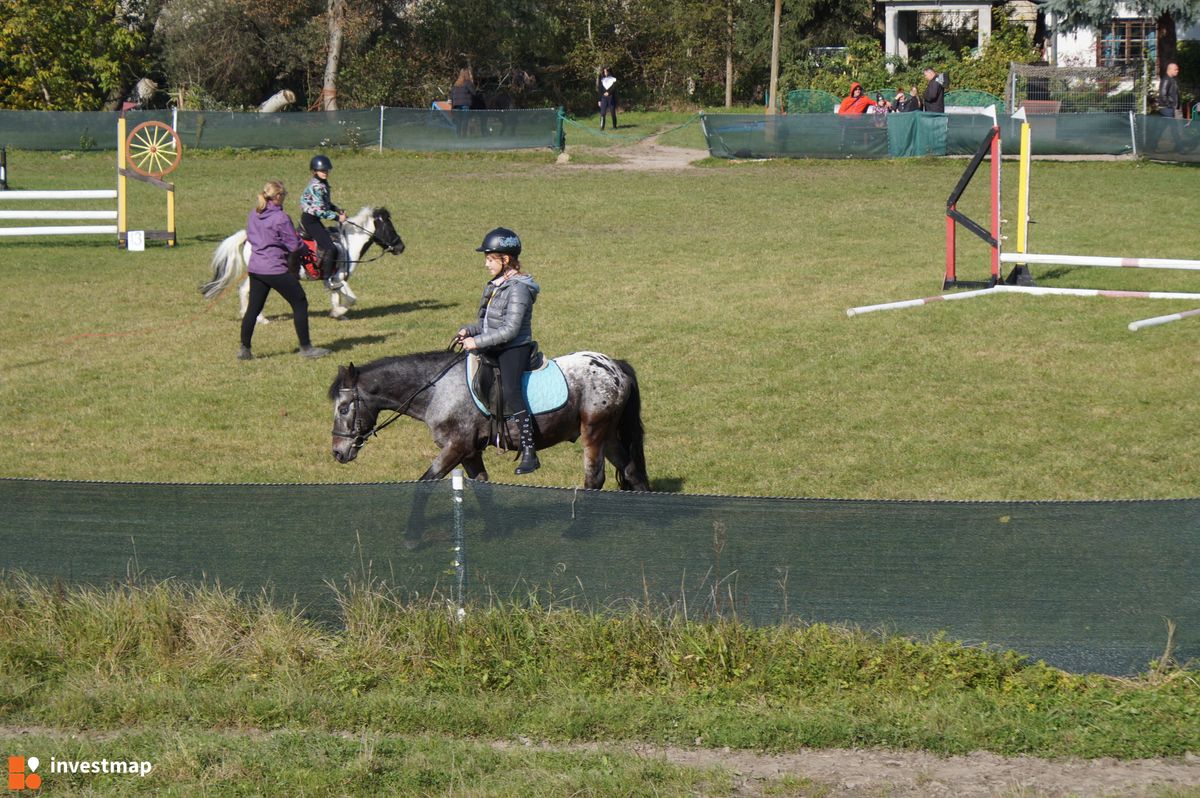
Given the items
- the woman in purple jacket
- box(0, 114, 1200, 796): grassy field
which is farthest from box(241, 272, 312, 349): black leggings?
box(0, 114, 1200, 796): grassy field

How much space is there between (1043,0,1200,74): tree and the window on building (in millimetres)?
4154

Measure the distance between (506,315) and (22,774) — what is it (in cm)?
425

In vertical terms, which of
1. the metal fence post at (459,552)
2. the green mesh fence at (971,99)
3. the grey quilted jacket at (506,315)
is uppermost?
the green mesh fence at (971,99)

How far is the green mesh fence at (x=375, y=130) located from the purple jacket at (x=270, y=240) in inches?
900

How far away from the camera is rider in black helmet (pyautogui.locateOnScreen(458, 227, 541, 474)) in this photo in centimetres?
927

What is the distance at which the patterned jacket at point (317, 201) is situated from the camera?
17531 mm

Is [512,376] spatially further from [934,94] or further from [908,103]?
[908,103]

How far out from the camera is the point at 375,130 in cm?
3772

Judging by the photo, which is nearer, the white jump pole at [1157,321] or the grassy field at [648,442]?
the grassy field at [648,442]

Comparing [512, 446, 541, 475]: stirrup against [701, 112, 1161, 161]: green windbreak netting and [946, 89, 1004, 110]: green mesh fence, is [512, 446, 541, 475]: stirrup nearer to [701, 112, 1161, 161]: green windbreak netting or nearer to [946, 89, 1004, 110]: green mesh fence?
[701, 112, 1161, 161]: green windbreak netting

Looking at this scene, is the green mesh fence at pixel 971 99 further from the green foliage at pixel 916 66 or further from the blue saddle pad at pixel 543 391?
the blue saddle pad at pixel 543 391

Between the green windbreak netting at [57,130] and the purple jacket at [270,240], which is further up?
the green windbreak netting at [57,130]

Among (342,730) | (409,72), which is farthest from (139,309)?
(409,72)

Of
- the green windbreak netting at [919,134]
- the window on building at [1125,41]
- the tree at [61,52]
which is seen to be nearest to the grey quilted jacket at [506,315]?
the green windbreak netting at [919,134]
